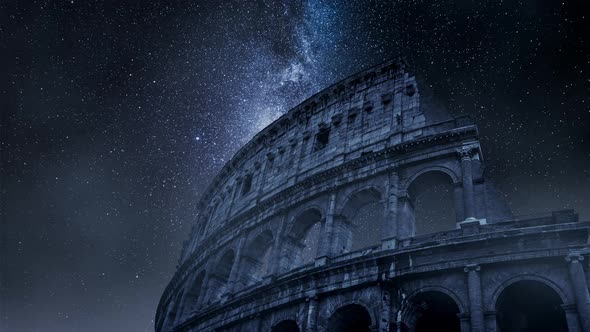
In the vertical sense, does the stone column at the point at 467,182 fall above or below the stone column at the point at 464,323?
above

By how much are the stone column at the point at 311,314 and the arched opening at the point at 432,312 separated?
9.35ft

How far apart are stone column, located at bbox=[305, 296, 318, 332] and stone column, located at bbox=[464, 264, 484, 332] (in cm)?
455

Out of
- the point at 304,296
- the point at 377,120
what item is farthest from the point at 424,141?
the point at 304,296

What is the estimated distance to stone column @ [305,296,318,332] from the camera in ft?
42.5

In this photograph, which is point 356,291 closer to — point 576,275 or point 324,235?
point 324,235

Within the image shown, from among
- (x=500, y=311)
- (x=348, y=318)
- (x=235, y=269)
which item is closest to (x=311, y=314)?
(x=348, y=318)

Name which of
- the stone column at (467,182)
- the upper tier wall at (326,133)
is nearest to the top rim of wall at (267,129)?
the upper tier wall at (326,133)

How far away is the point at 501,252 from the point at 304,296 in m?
6.00

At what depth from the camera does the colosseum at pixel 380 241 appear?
35.8ft

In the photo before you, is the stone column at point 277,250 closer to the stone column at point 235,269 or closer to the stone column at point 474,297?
the stone column at point 235,269

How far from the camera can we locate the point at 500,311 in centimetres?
1105

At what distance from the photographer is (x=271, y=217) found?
18594 mm

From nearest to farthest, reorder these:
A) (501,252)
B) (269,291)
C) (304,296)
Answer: (501,252)
(304,296)
(269,291)

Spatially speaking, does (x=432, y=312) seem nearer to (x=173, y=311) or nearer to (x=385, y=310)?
(x=385, y=310)
